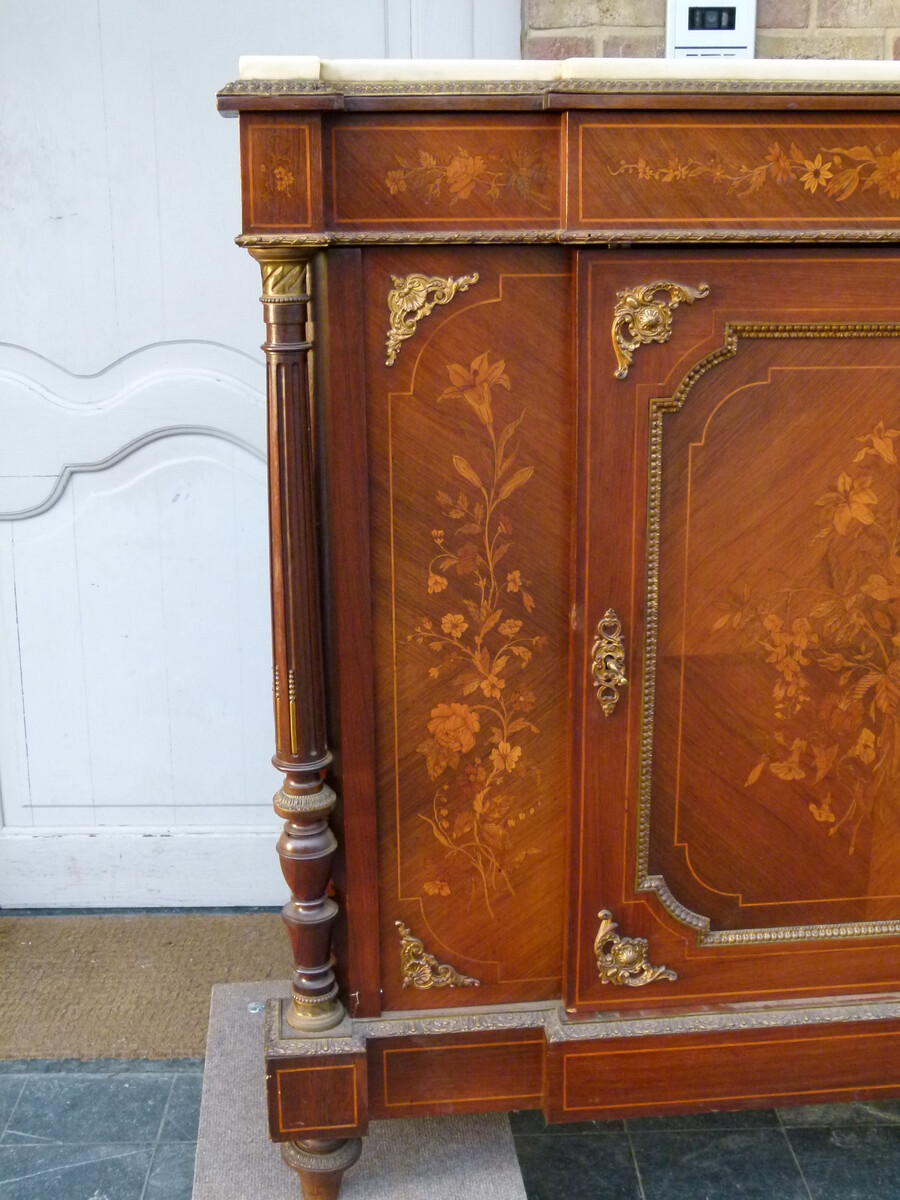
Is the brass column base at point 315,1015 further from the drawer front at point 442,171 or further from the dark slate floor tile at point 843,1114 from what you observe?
the drawer front at point 442,171

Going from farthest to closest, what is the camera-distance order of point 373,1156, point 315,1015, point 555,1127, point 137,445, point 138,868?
point 138,868
point 137,445
point 555,1127
point 373,1156
point 315,1015

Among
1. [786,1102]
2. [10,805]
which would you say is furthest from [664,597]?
[10,805]

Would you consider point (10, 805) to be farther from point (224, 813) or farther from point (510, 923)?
point (510, 923)

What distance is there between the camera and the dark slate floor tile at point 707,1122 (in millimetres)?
1863

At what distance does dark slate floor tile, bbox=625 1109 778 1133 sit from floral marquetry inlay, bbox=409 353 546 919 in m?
0.55

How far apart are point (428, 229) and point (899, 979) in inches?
46.2

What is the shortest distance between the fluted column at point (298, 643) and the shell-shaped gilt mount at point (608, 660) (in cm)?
35

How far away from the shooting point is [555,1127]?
1.87 meters

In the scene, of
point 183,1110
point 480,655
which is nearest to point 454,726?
point 480,655

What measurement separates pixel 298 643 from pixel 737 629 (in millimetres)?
554

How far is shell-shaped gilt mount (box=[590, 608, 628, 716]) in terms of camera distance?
151cm

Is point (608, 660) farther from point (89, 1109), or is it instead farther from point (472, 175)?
point (89, 1109)

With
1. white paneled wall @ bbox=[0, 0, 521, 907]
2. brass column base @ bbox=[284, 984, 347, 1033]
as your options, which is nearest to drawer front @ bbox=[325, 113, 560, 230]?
white paneled wall @ bbox=[0, 0, 521, 907]

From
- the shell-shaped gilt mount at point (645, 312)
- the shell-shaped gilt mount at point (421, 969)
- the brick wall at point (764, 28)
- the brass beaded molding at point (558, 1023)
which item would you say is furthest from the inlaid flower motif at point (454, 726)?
the brick wall at point (764, 28)
